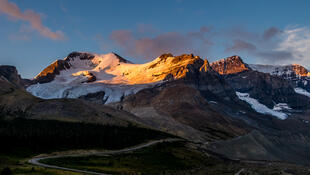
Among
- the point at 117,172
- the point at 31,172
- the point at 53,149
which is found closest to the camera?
the point at 31,172

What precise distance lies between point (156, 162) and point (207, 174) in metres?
34.7

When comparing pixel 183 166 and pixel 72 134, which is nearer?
pixel 183 166

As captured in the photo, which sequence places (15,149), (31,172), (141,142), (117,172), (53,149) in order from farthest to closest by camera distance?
1. (141,142)
2. (53,149)
3. (15,149)
4. (117,172)
5. (31,172)

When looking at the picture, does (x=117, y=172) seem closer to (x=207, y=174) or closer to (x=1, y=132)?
(x=207, y=174)

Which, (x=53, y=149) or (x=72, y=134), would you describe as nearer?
(x=53, y=149)

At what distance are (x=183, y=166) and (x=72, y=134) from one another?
65.8 m

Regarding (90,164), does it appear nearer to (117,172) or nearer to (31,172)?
(117,172)

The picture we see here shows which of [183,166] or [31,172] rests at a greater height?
[31,172]

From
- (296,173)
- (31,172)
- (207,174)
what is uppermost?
(31,172)

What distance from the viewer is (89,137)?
17675cm

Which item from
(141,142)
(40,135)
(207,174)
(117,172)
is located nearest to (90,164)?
(117,172)

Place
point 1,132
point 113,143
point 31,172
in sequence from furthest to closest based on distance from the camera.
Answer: point 113,143 → point 1,132 → point 31,172

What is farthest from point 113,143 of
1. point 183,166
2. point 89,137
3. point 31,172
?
point 31,172

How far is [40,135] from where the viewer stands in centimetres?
16200
